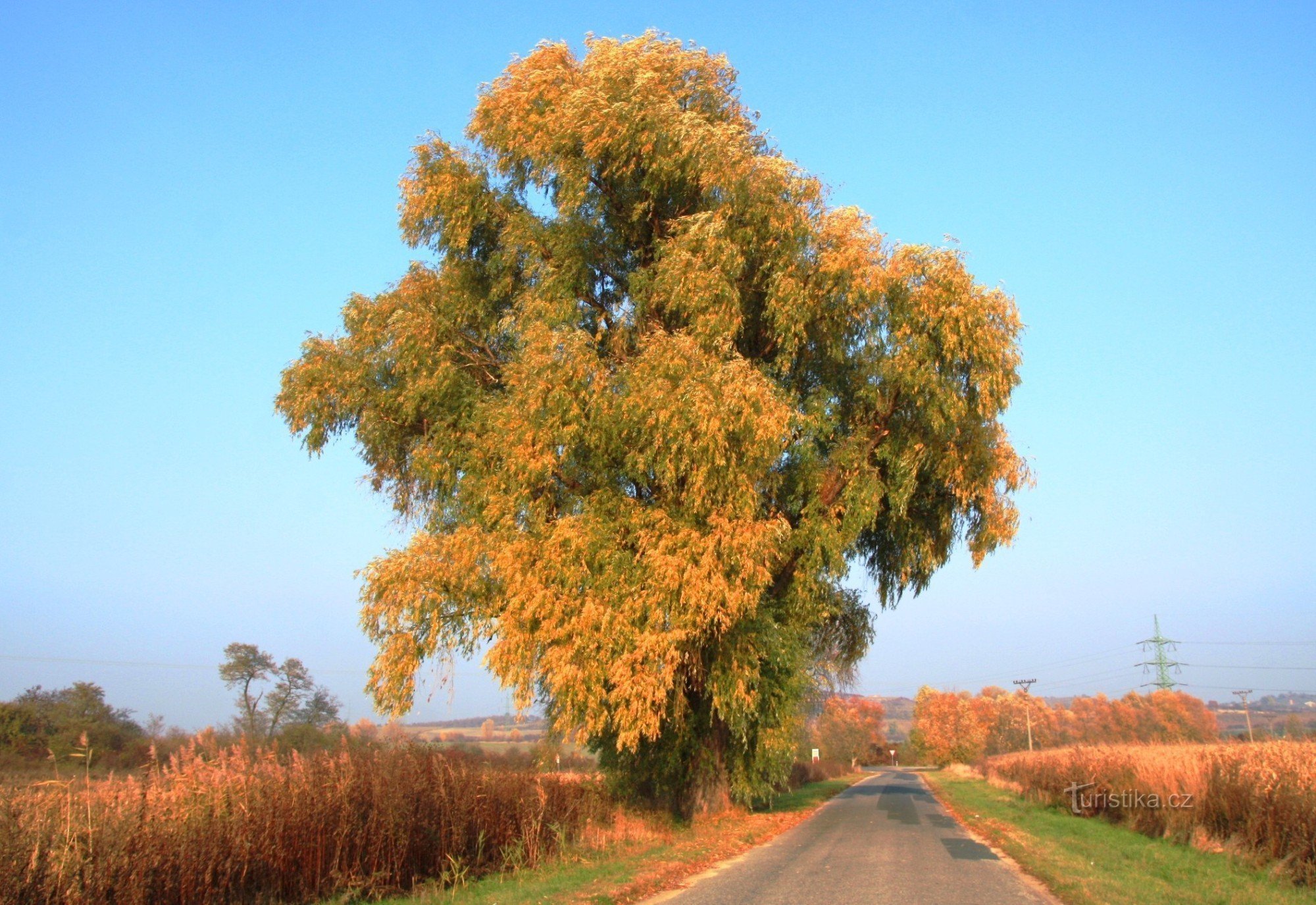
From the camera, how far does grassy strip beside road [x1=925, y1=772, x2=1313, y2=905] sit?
10.7 metres

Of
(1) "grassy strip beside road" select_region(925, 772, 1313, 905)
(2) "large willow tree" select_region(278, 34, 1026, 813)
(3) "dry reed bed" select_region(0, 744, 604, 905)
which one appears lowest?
(1) "grassy strip beside road" select_region(925, 772, 1313, 905)

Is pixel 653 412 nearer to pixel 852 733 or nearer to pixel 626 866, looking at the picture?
pixel 626 866

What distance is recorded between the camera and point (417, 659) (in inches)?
609

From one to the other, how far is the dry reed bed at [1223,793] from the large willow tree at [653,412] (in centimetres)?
587

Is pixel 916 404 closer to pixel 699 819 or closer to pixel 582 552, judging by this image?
pixel 582 552

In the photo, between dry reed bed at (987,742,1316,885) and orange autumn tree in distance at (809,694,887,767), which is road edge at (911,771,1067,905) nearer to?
dry reed bed at (987,742,1316,885)

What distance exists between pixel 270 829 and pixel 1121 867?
12.6 m

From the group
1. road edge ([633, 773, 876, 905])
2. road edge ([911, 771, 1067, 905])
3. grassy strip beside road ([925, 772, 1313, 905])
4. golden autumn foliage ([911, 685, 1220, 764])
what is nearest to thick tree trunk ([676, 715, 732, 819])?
road edge ([633, 773, 876, 905])

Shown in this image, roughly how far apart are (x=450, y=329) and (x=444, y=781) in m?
9.51

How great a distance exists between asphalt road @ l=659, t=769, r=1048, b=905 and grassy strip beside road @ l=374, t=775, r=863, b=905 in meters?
0.52

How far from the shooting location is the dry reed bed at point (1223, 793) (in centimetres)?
1331

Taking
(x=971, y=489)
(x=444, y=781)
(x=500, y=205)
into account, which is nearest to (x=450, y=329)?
(x=500, y=205)

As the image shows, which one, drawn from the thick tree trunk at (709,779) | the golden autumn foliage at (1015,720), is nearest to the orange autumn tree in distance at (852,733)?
the golden autumn foliage at (1015,720)

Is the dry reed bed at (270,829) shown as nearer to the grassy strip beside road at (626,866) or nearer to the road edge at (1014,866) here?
the grassy strip beside road at (626,866)
